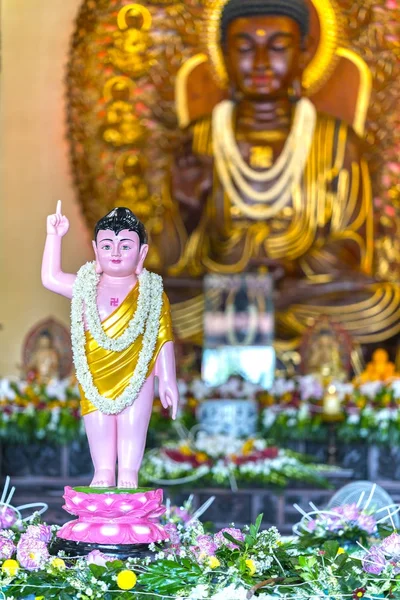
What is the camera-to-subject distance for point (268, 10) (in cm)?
766

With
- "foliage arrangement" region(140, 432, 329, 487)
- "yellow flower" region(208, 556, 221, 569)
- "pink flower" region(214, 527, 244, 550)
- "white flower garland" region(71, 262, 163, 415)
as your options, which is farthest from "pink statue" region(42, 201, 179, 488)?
"foliage arrangement" region(140, 432, 329, 487)

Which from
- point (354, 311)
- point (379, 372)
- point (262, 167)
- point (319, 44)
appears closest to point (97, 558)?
point (379, 372)

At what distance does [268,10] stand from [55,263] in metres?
5.44

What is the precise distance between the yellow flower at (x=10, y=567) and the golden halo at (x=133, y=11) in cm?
552

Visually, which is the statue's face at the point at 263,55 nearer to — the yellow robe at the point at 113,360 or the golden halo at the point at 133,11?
the golden halo at the point at 133,11

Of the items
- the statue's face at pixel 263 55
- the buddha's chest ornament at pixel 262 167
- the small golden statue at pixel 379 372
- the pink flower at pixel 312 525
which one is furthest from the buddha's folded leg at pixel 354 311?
the pink flower at pixel 312 525

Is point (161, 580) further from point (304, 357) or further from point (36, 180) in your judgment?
point (36, 180)

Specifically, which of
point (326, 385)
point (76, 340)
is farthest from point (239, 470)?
point (76, 340)

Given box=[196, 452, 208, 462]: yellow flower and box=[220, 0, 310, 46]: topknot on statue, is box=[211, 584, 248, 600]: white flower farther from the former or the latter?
box=[220, 0, 310, 46]: topknot on statue

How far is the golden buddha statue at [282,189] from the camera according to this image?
7914mm

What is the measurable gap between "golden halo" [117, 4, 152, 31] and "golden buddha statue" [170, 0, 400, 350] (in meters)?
0.58

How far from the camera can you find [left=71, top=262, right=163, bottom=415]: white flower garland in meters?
2.57

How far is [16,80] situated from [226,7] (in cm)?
171

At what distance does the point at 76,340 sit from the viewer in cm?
260
